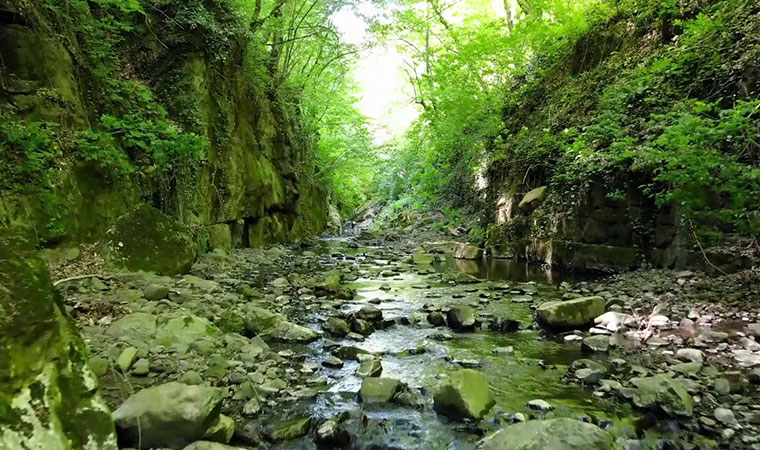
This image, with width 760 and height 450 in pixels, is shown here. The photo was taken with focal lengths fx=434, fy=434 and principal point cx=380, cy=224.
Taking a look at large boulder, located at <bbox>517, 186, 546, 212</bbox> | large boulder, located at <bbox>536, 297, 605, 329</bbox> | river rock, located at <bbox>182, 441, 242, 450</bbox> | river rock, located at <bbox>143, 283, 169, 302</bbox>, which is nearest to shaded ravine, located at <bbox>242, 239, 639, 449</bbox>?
large boulder, located at <bbox>536, 297, 605, 329</bbox>

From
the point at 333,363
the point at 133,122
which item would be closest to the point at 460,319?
the point at 333,363

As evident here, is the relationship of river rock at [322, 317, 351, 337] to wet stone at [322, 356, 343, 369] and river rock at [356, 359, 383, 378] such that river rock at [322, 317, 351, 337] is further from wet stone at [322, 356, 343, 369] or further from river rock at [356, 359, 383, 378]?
river rock at [356, 359, 383, 378]

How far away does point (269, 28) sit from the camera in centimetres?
1434

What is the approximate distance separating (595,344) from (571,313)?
0.82 metres

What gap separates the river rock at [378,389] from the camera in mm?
3322

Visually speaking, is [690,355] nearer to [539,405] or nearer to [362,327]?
[539,405]

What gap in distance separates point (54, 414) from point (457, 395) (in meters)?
2.34

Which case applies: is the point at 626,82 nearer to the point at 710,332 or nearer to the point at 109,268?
the point at 710,332

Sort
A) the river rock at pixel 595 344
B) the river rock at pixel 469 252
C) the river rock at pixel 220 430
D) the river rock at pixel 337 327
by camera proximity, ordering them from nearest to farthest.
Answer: the river rock at pixel 220 430 → the river rock at pixel 595 344 → the river rock at pixel 337 327 → the river rock at pixel 469 252

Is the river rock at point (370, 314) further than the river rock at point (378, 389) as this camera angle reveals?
Yes

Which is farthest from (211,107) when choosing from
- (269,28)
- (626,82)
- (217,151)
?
(626,82)

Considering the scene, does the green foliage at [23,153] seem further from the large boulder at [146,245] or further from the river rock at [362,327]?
the river rock at [362,327]

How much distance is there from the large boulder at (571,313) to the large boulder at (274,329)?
278cm

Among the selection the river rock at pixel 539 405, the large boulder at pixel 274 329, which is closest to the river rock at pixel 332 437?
the river rock at pixel 539 405
